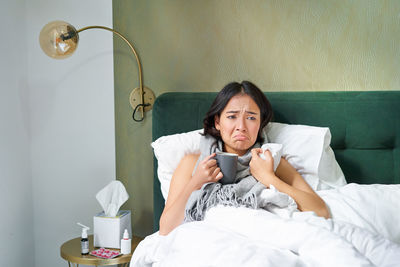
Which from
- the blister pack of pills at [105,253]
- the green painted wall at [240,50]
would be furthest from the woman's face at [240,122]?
the blister pack of pills at [105,253]

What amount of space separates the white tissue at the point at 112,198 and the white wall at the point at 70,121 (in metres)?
0.28

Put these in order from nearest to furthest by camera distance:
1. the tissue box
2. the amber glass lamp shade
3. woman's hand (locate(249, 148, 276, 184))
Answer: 1. woman's hand (locate(249, 148, 276, 184))
2. the amber glass lamp shade
3. the tissue box

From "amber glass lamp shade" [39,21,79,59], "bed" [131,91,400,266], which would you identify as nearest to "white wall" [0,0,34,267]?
"amber glass lamp shade" [39,21,79,59]

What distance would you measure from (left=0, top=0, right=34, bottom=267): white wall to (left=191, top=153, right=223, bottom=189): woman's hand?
112 cm

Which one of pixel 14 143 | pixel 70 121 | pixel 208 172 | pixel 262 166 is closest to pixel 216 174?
pixel 208 172

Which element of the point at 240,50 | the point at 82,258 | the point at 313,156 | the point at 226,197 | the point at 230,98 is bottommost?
the point at 82,258

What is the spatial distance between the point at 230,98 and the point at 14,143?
3.97 ft

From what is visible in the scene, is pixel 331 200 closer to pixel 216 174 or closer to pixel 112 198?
pixel 216 174

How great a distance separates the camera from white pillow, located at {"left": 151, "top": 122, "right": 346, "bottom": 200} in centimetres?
175

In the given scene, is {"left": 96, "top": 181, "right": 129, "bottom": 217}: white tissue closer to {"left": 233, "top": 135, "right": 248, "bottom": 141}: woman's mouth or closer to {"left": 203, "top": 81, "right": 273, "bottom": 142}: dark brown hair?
{"left": 203, "top": 81, "right": 273, "bottom": 142}: dark brown hair

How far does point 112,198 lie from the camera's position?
6.55ft

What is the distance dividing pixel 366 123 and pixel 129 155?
1.24 m

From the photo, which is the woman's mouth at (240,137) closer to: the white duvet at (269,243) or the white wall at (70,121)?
the white duvet at (269,243)

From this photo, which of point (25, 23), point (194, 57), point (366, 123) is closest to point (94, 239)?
point (194, 57)
